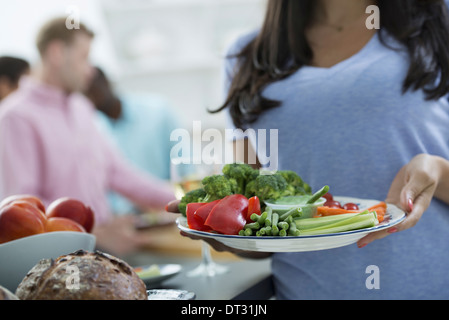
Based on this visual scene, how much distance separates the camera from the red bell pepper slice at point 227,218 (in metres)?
0.82

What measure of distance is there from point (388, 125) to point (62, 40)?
82.7 inches

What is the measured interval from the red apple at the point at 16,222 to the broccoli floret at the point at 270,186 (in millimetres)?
412

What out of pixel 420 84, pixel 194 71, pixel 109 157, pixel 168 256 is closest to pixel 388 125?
pixel 420 84

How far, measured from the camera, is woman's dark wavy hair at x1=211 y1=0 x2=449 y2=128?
1.20m

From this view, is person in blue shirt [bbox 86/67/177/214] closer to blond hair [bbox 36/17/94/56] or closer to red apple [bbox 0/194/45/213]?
blond hair [bbox 36/17/94/56]

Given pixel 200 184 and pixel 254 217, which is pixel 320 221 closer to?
pixel 254 217

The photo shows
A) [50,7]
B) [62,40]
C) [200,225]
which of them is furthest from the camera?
[50,7]

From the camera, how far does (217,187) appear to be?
Answer: 0.95 meters

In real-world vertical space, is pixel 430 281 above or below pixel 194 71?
below

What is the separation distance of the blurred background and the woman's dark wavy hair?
8.74 feet

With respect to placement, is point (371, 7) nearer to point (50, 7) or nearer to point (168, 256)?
point (168, 256)

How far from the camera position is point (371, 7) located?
4.27ft

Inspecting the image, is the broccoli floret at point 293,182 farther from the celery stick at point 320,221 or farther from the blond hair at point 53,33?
the blond hair at point 53,33

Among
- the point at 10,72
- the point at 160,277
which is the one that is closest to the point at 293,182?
the point at 160,277
